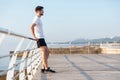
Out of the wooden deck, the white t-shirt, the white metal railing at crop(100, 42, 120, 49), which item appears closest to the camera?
the wooden deck

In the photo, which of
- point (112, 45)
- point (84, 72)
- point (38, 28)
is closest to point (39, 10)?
point (38, 28)

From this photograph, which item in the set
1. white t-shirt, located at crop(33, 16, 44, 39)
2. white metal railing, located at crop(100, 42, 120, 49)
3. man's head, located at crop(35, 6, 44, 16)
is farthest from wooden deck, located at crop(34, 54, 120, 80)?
white metal railing, located at crop(100, 42, 120, 49)

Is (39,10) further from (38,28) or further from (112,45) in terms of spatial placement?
(112,45)

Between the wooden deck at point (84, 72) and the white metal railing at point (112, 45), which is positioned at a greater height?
the white metal railing at point (112, 45)

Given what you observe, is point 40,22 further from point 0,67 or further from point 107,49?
point 107,49

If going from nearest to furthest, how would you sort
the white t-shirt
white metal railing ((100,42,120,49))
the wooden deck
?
the wooden deck → the white t-shirt → white metal railing ((100,42,120,49))

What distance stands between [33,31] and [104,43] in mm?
34526

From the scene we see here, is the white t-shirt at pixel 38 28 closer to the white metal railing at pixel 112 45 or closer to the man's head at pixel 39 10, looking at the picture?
the man's head at pixel 39 10

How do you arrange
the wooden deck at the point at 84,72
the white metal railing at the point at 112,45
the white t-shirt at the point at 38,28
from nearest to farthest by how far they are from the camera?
1. the wooden deck at the point at 84,72
2. the white t-shirt at the point at 38,28
3. the white metal railing at the point at 112,45

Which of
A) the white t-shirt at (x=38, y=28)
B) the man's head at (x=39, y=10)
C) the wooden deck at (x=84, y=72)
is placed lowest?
the wooden deck at (x=84, y=72)

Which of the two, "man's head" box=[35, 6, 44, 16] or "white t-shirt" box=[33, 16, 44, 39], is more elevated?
"man's head" box=[35, 6, 44, 16]

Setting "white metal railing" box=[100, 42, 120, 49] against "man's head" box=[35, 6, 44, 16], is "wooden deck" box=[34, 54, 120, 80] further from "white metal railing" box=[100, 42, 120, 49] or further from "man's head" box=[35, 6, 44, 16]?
"white metal railing" box=[100, 42, 120, 49]

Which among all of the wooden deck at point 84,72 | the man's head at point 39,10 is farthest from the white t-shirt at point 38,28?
the wooden deck at point 84,72

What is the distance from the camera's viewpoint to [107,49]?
39000 mm
